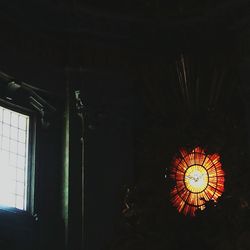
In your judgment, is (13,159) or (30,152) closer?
(13,159)

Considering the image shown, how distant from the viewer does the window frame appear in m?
14.8

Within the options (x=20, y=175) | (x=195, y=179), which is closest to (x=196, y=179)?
(x=195, y=179)

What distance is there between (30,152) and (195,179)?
2944 mm

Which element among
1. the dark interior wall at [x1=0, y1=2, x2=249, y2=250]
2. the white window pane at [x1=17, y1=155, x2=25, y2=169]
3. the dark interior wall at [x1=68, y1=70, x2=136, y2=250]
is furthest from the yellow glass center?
the white window pane at [x1=17, y1=155, x2=25, y2=169]

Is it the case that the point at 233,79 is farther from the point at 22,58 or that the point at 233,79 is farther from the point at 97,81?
the point at 22,58

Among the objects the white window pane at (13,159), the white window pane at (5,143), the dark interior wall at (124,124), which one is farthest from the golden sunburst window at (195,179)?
the white window pane at (5,143)

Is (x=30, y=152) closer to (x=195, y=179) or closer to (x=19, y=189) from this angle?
(x=19, y=189)

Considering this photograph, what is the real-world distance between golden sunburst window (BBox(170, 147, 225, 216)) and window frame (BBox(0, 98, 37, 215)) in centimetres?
246

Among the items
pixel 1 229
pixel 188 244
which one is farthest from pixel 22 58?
pixel 188 244

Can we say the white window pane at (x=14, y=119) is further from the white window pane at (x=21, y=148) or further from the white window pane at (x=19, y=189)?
the white window pane at (x=19, y=189)

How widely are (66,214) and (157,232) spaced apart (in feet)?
5.10

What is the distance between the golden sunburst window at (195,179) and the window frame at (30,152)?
8.06 ft

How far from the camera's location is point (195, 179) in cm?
1566

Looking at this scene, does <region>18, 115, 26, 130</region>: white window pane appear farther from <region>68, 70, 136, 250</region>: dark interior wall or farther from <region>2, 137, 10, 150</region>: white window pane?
<region>68, 70, 136, 250</region>: dark interior wall
